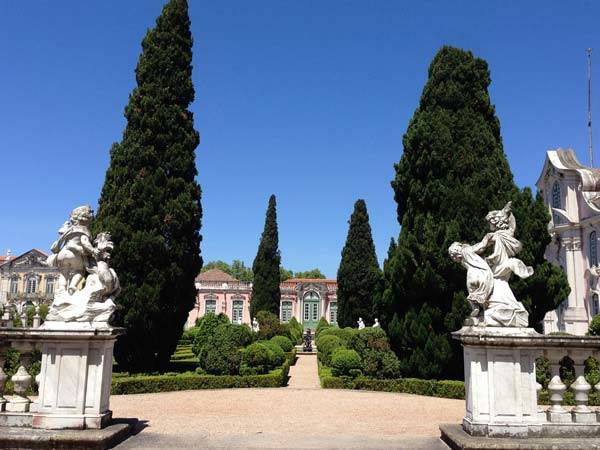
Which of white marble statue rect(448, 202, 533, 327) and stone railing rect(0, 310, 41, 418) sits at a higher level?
white marble statue rect(448, 202, 533, 327)

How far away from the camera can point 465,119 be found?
1625cm

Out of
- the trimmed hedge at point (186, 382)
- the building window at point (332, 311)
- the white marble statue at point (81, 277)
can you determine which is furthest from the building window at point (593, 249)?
the white marble statue at point (81, 277)

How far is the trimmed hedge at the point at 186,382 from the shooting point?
46.8 feet

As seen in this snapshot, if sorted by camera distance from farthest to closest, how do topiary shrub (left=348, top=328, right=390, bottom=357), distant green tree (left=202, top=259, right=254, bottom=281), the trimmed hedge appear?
distant green tree (left=202, top=259, right=254, bottom=281)
topiary shrub (left=348, top=328, right=390, bottom=357)
the trimmed hedge

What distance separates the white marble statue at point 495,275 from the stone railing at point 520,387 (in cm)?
18

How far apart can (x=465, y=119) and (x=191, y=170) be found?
10.3 metres

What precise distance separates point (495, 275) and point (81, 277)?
5.73 m

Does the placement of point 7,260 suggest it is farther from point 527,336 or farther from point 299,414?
point 527,336

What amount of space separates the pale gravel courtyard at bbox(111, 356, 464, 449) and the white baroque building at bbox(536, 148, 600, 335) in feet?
77.6

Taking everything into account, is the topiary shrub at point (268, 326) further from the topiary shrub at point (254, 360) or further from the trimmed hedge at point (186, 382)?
the trimmed hedge at point (186, 382)

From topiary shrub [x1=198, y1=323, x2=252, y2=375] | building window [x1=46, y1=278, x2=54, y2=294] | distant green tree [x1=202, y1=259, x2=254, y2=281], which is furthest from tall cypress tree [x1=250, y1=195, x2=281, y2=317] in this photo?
distant green tree [x1=202, y1=259, x2=254, y2=281]

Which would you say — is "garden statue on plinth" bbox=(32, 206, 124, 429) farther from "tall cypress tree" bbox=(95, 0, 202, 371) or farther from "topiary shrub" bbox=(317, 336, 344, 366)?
"topiary shrub" bbox=(317, 336, 344, 366)

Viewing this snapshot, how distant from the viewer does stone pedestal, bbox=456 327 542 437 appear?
6184 millimetres

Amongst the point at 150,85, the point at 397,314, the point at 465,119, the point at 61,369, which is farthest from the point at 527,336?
the point at 150,85
